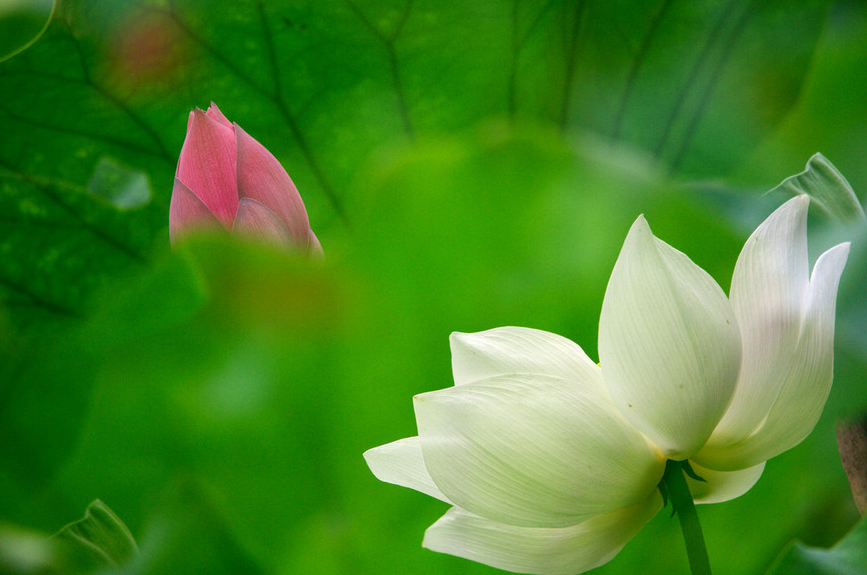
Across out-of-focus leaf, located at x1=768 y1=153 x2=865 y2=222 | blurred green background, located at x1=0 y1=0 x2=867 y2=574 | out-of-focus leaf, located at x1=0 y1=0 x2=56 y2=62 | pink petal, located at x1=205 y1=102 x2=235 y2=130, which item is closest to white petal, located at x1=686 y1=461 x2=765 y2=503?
blurred green background, located at x1=0 y1=0 x2=867 y2=574

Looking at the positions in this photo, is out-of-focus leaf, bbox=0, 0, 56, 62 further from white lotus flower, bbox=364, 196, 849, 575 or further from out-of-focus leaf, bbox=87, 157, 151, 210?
white lotus flower, bbox=364, 196, 849, 575

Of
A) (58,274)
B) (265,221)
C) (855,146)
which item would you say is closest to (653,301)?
(265,221)

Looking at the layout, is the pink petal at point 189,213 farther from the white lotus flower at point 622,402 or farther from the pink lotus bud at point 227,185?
the white lotus flower at point 622,402

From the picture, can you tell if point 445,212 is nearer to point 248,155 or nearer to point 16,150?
point 248,155

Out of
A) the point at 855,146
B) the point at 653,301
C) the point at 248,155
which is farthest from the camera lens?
the point at 855,146

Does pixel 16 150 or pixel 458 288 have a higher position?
pixel 16 150

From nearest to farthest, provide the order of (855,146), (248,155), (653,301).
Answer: (653,301), (248,155), (855,146)

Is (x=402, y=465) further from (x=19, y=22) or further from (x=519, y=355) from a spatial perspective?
(x=19, y=22)

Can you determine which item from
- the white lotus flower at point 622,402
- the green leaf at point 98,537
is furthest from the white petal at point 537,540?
the green leaf at point 98,537
